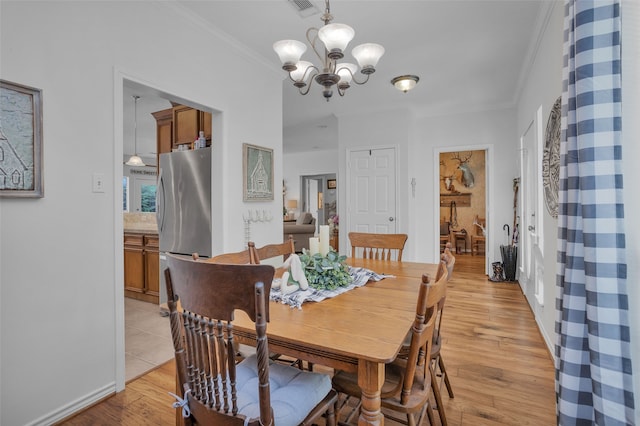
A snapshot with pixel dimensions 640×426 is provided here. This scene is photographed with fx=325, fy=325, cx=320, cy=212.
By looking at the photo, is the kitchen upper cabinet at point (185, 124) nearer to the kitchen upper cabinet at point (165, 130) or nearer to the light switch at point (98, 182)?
the kitchen upper cabinet at point (165, 130)

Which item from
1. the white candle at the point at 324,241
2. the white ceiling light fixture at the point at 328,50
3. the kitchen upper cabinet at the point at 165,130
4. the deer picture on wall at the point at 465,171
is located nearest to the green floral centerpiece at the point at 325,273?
the white candle at the point at 324,241

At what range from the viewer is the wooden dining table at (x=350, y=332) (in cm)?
102

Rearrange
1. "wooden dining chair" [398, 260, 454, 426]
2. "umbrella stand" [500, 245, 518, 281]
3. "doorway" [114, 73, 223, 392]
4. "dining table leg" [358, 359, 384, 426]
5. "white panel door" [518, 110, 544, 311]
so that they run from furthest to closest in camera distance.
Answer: "umbrella stand" [500, 245, 518, 281] → "white panel door" [518, 110, 544, 311] → "doorway" [114, 73, 223, 392] → "wooden dining chair" [398, 260, 454, 426] → "dining table leg" [358, 359, 384, 426]

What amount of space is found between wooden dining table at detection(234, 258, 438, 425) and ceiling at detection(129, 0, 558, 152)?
2.22 metres

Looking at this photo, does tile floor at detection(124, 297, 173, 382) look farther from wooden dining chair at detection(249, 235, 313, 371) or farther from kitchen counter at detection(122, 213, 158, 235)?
wooden dining chair at detection(249, 235, 313, 371)

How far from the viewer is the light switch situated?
1.96 m

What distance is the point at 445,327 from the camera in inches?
121

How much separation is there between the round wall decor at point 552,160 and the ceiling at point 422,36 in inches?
34.3

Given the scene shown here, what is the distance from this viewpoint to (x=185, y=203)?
326 cm

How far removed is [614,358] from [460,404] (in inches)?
43.5

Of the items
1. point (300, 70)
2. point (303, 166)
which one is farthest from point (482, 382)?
point (303, 166)

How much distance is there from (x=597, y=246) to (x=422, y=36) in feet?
8.44

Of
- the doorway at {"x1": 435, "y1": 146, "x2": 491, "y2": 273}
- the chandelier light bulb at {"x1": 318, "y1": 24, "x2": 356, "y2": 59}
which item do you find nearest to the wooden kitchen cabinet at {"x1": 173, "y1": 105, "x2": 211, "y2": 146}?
the chandelier light bulb at {"x1": 318, "y1": 24, "x2": 356, "y2": 59}

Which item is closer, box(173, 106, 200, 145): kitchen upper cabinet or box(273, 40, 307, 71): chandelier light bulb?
box(273, 40, 307, 71): chandelier light bulb
